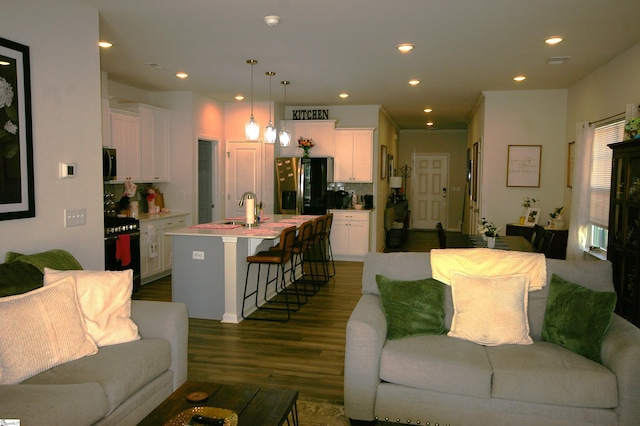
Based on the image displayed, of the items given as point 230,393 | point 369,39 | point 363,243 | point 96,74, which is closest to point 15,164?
point 96,74

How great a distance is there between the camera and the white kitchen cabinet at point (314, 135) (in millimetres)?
8859

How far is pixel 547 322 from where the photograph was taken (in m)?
3.12

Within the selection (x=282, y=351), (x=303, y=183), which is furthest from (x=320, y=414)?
(x=303, y=183)

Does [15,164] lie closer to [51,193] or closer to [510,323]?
[51,193]

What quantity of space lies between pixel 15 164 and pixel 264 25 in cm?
222

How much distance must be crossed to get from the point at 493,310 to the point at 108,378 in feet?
7.27

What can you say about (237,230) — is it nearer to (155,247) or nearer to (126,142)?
(155,247)

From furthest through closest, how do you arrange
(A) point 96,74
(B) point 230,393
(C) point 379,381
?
(A) point 96,74 < (C) point 379,381 < (B) point 230,393

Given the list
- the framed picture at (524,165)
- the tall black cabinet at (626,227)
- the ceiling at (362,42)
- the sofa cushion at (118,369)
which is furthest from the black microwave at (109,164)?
the framed picture at (524,165)

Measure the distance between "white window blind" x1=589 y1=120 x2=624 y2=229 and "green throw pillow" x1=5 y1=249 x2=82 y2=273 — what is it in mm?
5050

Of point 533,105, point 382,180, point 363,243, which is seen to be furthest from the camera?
point 382,180

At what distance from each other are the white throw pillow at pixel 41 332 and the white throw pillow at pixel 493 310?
219 cm

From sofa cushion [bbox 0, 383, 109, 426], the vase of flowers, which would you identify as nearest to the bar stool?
sofa cushion [bbox 0, 383, 109, 426]

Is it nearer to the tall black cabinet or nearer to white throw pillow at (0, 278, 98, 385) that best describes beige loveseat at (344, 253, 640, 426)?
the tall black cabinet
